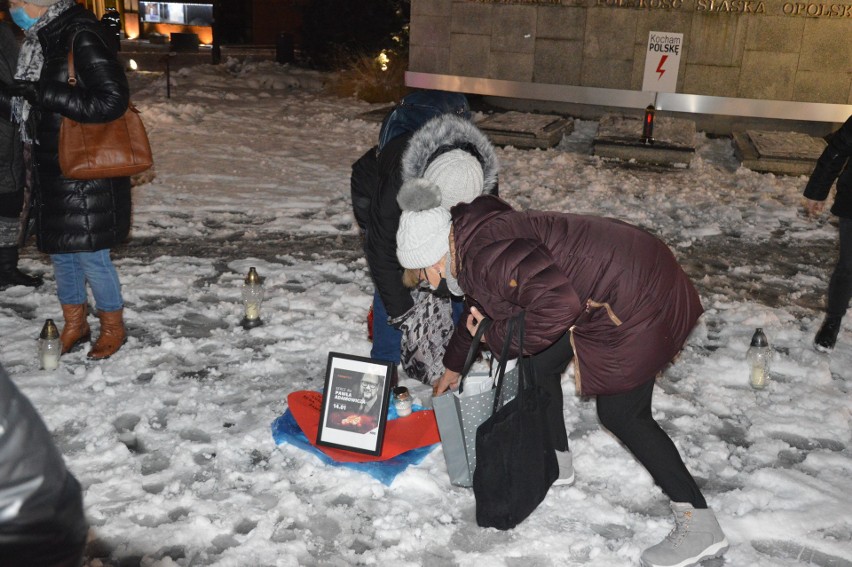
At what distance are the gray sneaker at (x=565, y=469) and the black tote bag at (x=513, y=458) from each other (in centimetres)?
75

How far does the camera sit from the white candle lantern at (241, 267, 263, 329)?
5.68 metres

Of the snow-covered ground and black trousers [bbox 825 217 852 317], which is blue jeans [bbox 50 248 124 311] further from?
black trousers [bbox 825 217 852 317]

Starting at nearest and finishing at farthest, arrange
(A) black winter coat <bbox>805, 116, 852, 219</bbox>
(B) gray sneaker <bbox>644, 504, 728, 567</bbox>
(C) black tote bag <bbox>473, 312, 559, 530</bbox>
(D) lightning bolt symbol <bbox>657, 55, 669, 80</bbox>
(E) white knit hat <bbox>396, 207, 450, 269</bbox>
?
(C) black tote bag <bbox>473, 312, 559, 530</bbox>
(E) white knit hat <bbox>396, 207, 450, 269</bbox>
(B) gray sneaker <bbox>644, 504, 728, 567</bbox>
(A) black winter coat <bbox>805, 116, 852, 219</bbox>
(D) lightning bolt symbol <bbox>657, 55, 669, 80</bbox>

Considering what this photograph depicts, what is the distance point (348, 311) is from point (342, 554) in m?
2.72

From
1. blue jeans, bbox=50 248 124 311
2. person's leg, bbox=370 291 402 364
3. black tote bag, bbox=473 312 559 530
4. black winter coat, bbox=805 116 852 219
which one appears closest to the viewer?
black tote bag, bbox=473 312 559 530

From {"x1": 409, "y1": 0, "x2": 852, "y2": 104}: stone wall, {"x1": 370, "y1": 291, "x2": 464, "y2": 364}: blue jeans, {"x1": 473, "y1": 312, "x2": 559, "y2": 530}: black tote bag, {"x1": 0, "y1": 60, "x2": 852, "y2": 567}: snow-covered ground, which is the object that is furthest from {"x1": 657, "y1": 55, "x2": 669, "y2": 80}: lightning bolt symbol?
{"x1": 473, "y1": 312, "x2": 559, "y2": 530}: black tote bag

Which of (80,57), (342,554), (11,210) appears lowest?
(342,554)

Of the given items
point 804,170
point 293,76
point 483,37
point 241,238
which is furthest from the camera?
point 293,76

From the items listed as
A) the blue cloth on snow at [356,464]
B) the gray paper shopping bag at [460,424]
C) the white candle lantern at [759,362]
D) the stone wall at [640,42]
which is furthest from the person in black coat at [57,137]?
the stone wall at [640,42]

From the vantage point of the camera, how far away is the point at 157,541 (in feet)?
11.1

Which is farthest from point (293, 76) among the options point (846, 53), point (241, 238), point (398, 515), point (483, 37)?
point (398, 515)

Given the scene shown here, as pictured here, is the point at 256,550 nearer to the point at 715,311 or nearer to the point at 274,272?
the point at 274,272

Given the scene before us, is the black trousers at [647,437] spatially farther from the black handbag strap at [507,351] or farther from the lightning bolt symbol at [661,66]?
the lightning bolt symbol at [661,66]

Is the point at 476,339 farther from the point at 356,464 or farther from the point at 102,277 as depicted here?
the point at 102,277
